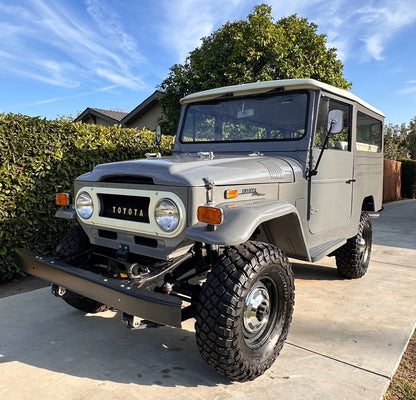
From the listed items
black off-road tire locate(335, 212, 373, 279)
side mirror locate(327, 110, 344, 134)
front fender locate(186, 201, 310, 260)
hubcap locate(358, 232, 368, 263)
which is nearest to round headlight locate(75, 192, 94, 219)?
front fender locate(186, 201, 310, 260)

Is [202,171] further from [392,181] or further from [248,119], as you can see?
[392,181]

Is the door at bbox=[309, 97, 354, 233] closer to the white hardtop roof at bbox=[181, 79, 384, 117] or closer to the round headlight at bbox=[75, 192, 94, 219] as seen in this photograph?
the white hardtop roof at bbox=[181, 79, 384, 117]

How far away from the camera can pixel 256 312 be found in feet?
7.73

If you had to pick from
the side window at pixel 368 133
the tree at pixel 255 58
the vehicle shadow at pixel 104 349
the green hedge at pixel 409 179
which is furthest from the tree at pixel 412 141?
the vehicle shadow at pixel 104 349

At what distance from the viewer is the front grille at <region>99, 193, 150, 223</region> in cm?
239

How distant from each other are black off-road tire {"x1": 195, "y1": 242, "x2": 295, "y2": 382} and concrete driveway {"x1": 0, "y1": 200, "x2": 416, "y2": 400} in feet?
0.63

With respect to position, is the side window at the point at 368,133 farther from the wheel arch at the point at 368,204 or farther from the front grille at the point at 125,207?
the front grille at the point at 125,207

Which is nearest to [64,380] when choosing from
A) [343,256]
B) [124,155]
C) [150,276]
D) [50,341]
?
[50,341]

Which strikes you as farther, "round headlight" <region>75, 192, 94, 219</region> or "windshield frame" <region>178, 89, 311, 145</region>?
"windshield frame" <region>178, 89, 311, 145</region>

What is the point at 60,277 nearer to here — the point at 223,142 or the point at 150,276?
the point at 150,276

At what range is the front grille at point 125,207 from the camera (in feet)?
7.84

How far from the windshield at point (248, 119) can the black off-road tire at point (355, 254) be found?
5.52 ft

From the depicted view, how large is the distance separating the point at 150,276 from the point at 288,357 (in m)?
1.23

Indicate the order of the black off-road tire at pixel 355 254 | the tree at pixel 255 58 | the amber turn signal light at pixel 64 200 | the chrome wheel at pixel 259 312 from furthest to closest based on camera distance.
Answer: the tree at pixel 255 58
the black off-road tire at pixel 355 254
the amber turn signal light at pixel 64 200
the chrome wheel at pixel 259 312
